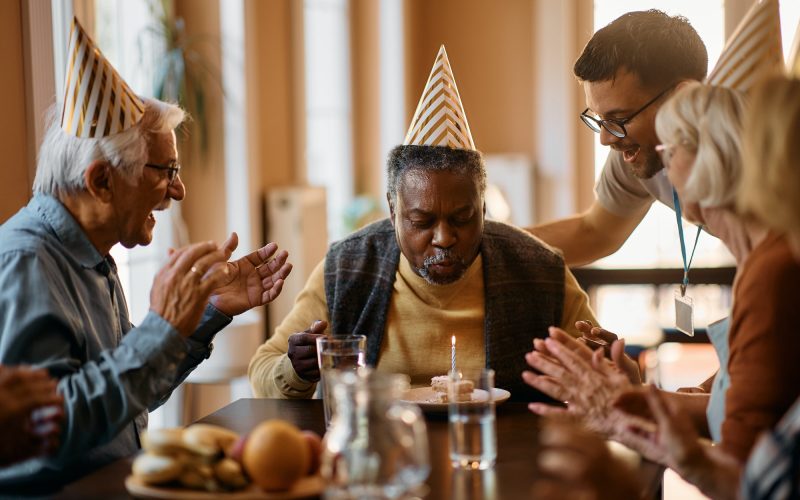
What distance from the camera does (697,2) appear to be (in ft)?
21.1

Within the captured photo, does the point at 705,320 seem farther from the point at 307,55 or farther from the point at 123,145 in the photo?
the point at 123,145

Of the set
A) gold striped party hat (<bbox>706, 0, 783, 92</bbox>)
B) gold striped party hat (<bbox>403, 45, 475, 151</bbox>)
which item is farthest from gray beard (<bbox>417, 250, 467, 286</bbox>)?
gold striped party hat (<bbox>706, 0, 783, 92</bbox>)

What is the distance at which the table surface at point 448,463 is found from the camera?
59.9 inches

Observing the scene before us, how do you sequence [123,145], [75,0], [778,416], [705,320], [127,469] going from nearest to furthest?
[778,416] → [127,469] → [123,145] → [75,0] → [705,320]

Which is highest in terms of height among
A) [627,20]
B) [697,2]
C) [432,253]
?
[697,2]

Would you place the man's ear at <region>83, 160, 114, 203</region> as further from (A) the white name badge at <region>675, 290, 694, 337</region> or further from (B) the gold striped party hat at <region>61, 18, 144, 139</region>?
(A) the white name badge at <region>675, 290, 694, 337</region>

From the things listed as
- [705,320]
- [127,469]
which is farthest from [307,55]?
[127,469]

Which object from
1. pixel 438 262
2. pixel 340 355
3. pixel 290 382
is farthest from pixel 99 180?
pixel 438 262

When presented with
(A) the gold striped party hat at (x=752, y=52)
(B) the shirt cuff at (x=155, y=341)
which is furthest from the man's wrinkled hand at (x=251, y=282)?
(A) the gold striped party hat at (x=752, y=52)

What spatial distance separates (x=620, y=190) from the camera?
3.14m

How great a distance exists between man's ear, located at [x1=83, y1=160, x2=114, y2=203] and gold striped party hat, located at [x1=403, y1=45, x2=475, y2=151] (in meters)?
0.87

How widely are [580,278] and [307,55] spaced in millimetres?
1961

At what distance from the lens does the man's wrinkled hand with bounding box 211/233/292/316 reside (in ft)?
7.19

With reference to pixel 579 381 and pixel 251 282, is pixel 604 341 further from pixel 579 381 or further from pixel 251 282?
pixel 251 282
